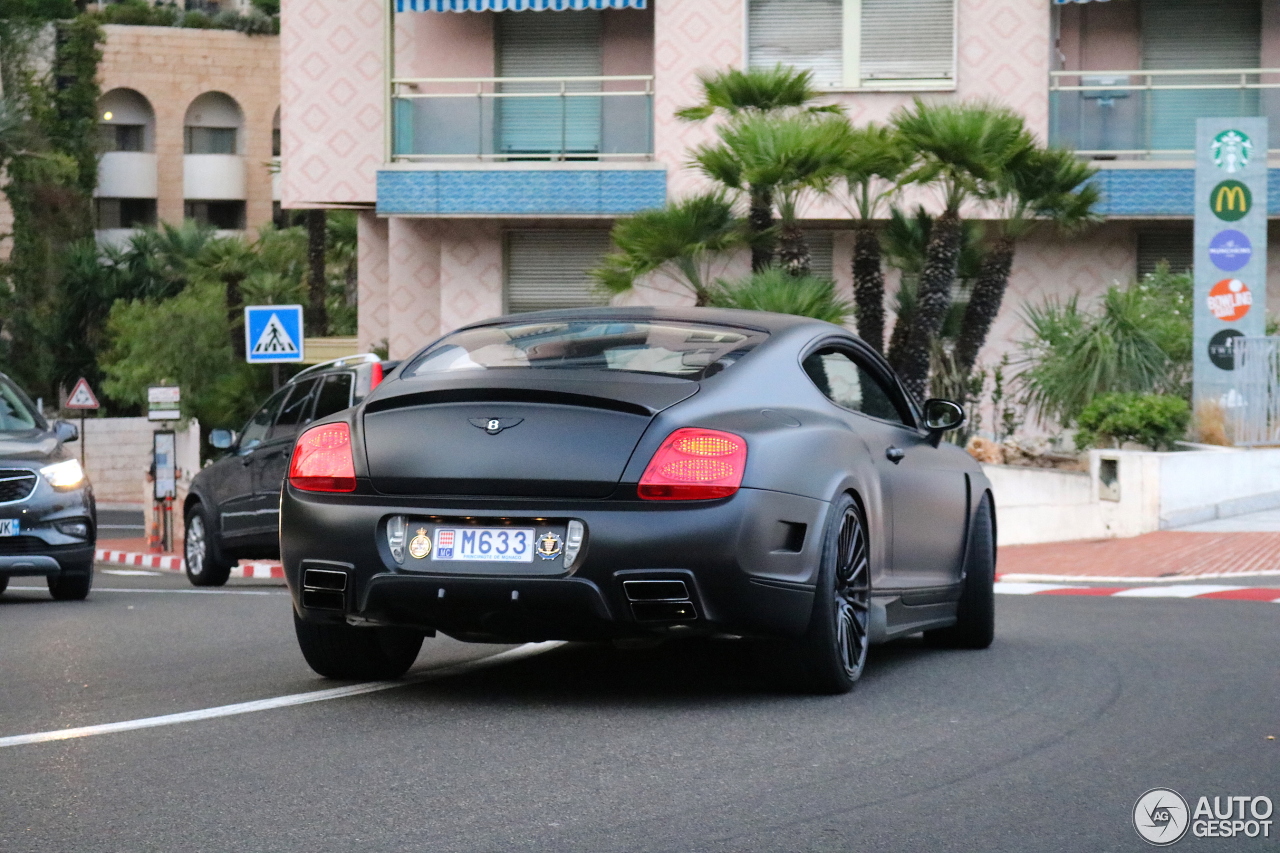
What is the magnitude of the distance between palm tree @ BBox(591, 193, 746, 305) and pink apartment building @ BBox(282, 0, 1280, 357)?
402 centimetres

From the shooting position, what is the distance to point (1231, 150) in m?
20.2

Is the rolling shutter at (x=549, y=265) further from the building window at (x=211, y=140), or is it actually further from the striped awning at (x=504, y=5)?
the building window at (x=211, y=140)

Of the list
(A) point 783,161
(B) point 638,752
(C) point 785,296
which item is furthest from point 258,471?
(B) point 638,752

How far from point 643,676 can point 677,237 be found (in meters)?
13.6

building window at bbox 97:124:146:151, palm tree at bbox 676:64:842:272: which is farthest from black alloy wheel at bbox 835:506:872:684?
building window at bbox 97:124:146:151

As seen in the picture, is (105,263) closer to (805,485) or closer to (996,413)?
(996,413)

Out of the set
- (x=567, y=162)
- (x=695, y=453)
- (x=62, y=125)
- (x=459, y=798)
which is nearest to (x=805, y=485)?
(x=695, y=453)

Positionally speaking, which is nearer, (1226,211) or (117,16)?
(1226,211)

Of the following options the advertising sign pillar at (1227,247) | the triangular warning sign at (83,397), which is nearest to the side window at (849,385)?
the advertising sign pillar at (1227,247)

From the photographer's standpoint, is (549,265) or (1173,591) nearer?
(1173,591)

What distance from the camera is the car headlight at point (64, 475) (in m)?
13.2

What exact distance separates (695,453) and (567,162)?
21617 mm

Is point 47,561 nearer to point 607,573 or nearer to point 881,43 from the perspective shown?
point 607,573

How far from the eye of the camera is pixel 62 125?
2427 inches
